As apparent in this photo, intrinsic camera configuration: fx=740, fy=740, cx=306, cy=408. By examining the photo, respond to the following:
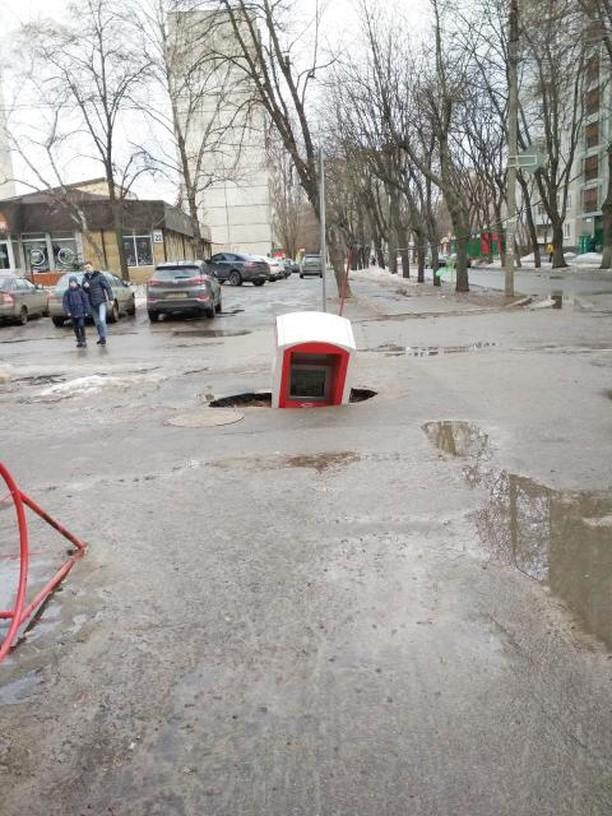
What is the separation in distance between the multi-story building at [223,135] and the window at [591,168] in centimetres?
3067

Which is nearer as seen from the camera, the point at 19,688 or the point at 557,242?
the point at 19,688

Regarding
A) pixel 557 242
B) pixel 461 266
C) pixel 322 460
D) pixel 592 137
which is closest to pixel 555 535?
pixel 322 460

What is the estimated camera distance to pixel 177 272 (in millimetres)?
20531

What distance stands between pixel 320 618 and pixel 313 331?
186 inches

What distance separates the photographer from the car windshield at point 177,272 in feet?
66.7

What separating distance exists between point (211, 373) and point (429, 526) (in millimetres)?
6874

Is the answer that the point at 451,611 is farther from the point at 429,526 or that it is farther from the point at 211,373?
the point at 211,373

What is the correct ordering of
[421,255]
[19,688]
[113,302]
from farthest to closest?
1. [421,255]
2. [113,302]
3. [19,688]

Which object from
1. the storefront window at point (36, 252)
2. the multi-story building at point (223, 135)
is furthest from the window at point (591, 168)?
the storefront window at point (36, 252)

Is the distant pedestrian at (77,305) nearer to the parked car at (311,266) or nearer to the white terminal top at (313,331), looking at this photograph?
the white terminal top at (313,331)

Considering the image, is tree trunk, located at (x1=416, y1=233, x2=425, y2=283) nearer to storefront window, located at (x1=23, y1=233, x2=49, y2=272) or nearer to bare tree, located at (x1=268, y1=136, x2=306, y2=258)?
storefront window, located at (x1=23, y1=233, x2=49, y2=272)

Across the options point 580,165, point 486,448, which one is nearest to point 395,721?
point 486,448

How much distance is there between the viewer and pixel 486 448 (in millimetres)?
6188

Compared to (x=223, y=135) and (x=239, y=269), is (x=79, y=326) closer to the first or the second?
(x=223, y=135)
